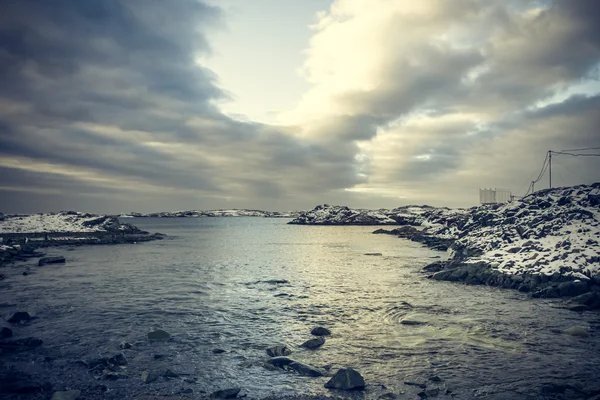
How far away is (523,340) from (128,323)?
1860 centimetres

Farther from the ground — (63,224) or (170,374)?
(63,224)

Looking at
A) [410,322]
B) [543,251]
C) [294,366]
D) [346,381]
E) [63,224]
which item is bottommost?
[410,322]

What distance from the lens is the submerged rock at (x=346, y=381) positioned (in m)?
10.1

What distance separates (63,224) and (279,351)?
109 metres

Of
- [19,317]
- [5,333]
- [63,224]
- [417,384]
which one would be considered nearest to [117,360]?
[5,333]

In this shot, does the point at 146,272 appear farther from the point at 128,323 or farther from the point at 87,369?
the point at 87,369

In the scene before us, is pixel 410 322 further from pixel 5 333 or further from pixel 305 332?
pixel 5 333

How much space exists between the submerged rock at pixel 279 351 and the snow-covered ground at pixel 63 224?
95074 millimetres

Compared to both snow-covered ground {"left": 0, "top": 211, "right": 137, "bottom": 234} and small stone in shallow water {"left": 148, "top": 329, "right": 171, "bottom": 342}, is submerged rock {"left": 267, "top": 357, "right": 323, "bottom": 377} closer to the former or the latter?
small stone in shallow water {"left": 148, "top": 329, "right": 171, "bottom": 342}

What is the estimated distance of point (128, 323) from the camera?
17531mm

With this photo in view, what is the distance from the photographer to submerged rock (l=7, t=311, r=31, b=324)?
57.1 ft

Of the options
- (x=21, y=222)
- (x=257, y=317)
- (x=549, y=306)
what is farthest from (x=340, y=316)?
(x=21, y=222)

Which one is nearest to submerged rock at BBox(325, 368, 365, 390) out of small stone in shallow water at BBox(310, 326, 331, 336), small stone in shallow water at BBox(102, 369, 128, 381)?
small stone in shallow water at BBox(310, 326, 331, 336)

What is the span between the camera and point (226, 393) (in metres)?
9.76
